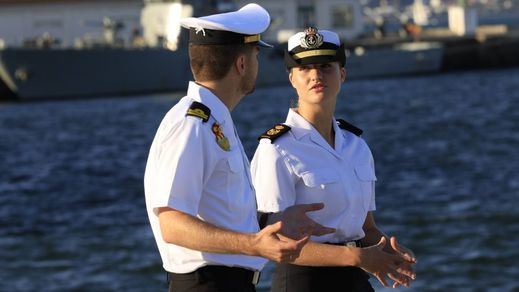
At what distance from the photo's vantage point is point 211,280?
4.57 metres

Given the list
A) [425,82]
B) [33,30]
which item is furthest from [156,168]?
[33,30]

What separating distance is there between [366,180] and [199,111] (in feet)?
3.68

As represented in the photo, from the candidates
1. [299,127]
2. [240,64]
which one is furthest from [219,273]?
[299,127]

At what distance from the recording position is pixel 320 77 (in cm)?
526

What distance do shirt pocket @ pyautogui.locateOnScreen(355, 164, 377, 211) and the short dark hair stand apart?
1005mm

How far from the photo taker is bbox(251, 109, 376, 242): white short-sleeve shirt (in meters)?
5.20

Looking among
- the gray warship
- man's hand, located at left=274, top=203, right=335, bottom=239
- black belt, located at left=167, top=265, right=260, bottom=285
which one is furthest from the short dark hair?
the gray warship

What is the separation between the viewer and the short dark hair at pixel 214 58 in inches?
178

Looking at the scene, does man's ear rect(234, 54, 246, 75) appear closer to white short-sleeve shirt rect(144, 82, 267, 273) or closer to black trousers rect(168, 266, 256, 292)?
white short-sleeve shirt rect(144, 82, 267, 273)

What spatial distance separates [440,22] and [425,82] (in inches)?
3760

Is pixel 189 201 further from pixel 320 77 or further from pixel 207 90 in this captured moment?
pixel 320 77

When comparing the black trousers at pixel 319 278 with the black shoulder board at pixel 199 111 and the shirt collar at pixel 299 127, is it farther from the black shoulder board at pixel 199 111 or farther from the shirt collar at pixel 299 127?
the black shoulder board at pixel 199 111

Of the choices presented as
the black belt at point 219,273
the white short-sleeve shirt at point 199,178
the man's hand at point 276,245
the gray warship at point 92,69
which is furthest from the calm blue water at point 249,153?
the man's hand at point 276,245

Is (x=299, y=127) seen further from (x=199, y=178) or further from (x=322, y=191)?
(x=199, y=178)
